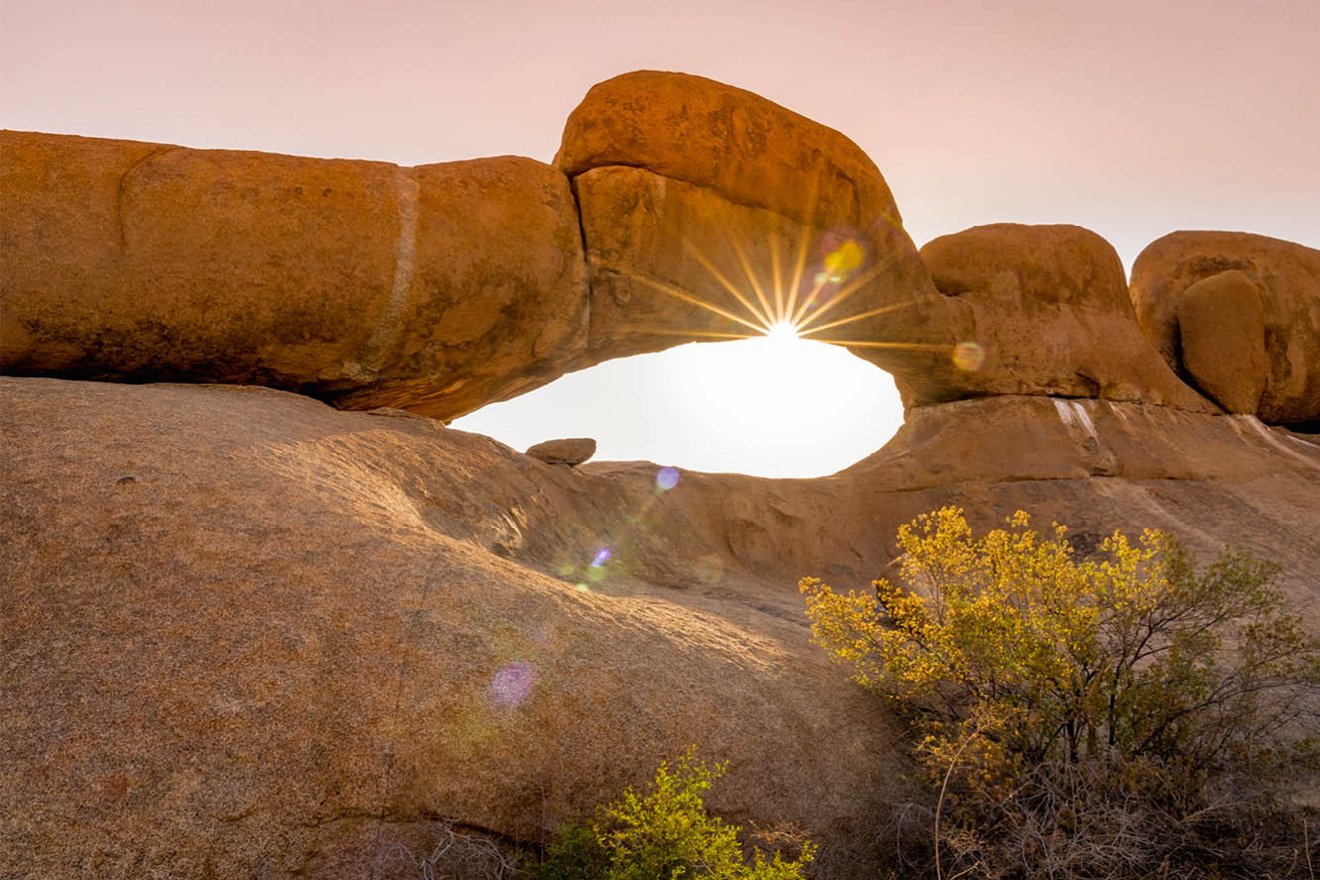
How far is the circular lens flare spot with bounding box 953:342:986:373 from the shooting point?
1518 cm

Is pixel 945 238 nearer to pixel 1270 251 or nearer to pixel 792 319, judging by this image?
pixel 792 319

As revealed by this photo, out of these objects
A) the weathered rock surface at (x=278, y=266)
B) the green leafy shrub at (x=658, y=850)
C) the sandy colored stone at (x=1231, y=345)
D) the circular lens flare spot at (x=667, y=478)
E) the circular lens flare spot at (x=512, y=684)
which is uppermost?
the sandy colored stone at (x=1231, y=345)

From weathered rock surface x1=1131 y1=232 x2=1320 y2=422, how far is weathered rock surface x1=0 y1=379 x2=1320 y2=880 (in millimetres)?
13297

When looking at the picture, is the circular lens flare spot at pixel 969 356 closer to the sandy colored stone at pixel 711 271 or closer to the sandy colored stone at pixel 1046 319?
the sandy colored stone at pixel 1046 319

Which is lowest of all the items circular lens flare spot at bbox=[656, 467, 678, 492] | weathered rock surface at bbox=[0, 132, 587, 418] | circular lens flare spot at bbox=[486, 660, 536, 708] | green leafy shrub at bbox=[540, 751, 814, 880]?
green leafy shrub at bbox=[540, 751, 814, 880]

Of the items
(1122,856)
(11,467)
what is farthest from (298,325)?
(1122,856)

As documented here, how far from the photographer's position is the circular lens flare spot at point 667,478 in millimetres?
13247

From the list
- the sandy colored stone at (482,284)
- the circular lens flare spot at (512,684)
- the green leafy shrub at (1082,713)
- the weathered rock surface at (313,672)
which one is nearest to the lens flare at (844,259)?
the sandy colored stone at (482,284)

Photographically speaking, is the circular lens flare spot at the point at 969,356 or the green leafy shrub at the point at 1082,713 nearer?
the green leafy shrub at the point at 1082,713

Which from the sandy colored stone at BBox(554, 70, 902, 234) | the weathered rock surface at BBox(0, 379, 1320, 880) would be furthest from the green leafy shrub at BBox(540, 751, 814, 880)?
the sandy colored stone at BBox(554, 70, 902, 234)

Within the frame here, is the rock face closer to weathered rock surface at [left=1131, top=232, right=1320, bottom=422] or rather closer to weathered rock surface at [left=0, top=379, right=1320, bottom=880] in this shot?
weathered rock surface at [left=0, top=379, right=1320, bottom=880]

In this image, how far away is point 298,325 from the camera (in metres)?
9.62

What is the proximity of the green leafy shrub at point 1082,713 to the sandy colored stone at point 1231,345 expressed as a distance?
11144 millimetres

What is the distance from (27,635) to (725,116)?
425 inches
